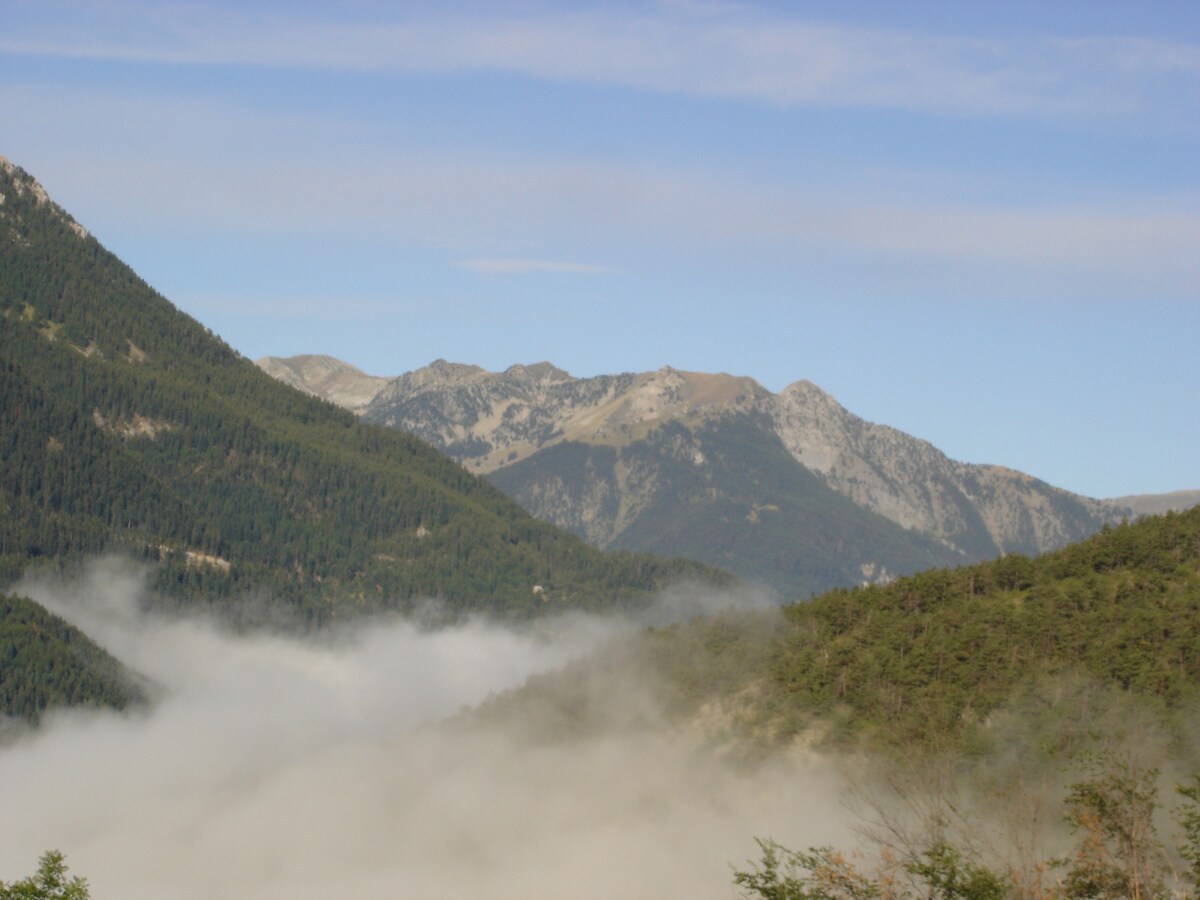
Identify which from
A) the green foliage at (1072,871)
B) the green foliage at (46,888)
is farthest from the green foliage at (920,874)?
the green foliage at (46,888)

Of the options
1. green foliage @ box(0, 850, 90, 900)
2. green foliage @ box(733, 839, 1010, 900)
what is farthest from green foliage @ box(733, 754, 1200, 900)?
green foliage @ box(0, 850, 90, 900)

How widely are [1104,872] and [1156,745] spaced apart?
100219 millimetres

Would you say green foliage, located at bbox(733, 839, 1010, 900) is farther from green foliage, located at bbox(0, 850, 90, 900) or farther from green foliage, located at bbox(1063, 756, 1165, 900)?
green foliage, located at bbox(0, 850, 90, 900)

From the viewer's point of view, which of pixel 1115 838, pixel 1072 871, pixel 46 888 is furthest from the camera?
pixel 46 888

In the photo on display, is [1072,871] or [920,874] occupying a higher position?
[1072,871]

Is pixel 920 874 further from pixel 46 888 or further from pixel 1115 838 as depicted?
pixel 46 888

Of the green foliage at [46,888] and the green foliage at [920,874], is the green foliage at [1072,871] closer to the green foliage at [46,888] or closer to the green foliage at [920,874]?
the green foliage at [920,874]

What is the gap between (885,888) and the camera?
103 meters

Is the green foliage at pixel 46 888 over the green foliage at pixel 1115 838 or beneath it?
beneath

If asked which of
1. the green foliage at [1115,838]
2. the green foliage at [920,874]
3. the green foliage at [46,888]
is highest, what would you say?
the green foliage at [1115,838]

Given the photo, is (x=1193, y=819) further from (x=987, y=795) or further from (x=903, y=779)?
(x=903, y=779)

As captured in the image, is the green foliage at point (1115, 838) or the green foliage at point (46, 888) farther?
the green foliage at point (46, 888)

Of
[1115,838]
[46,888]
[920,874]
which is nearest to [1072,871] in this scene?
[1115,838]

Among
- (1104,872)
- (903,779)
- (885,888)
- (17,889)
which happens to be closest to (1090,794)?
(1104,872)
